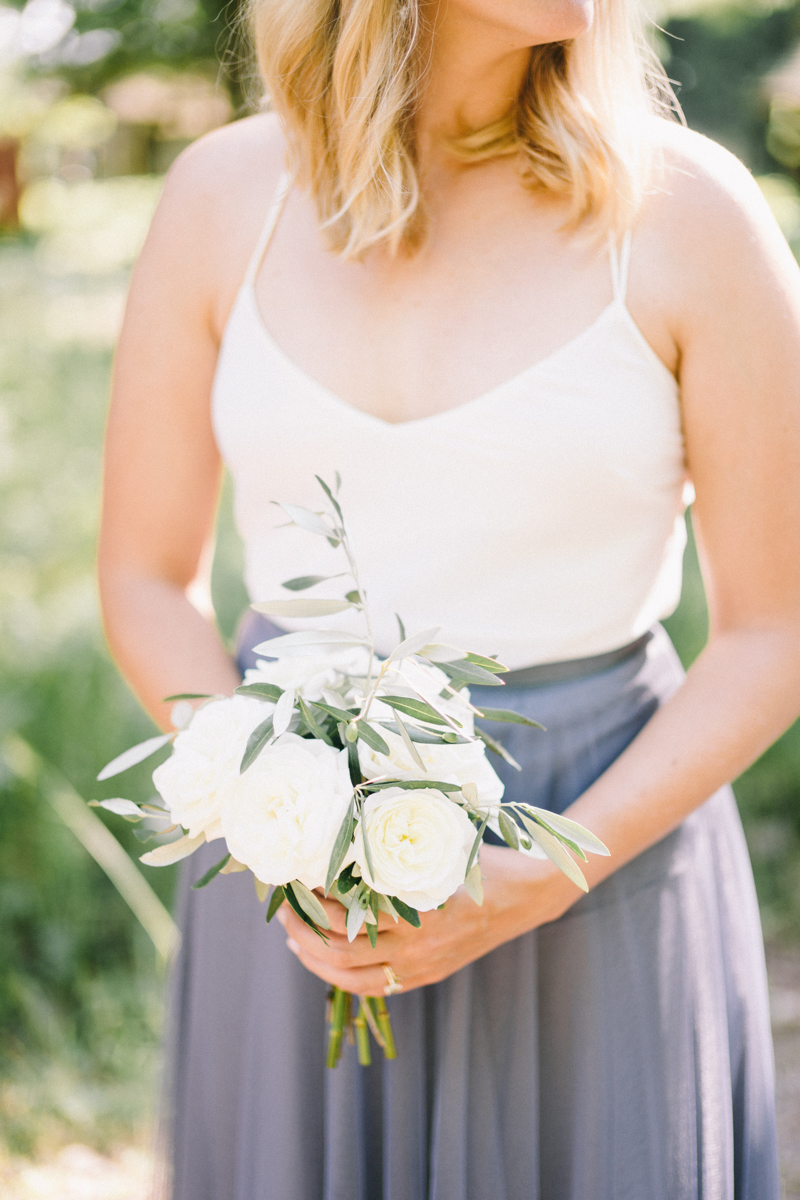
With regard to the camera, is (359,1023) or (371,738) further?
(359,1023)

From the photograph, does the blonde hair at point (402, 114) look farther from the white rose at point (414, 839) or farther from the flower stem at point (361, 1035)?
the flower stem at point (361, 1035)

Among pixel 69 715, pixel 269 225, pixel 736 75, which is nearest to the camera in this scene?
pixel 269 225

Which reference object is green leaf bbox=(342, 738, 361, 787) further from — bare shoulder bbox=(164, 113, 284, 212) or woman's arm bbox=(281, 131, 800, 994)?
bare shoulder bbox=(164, 113, 284, 212)

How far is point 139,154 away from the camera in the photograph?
24984mm

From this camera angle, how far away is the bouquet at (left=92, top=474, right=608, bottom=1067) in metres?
0.98

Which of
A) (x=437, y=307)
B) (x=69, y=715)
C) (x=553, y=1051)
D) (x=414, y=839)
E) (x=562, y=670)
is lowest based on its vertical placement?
(x=69, y=715)

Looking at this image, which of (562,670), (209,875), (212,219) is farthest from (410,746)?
(212,219)

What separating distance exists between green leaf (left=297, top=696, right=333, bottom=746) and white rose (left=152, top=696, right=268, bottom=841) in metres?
0.04

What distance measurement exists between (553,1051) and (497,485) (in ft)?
2.42

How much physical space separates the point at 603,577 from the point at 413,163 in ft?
2.08

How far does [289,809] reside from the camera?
97 centimetres

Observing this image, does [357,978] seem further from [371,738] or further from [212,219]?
[212,219]

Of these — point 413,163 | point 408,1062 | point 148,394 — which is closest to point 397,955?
point 408,1062

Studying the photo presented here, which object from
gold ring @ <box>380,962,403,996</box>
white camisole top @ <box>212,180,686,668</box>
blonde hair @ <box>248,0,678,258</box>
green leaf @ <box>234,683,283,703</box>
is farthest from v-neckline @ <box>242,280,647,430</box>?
gold ring @ <box>380,962,403,996</box>
